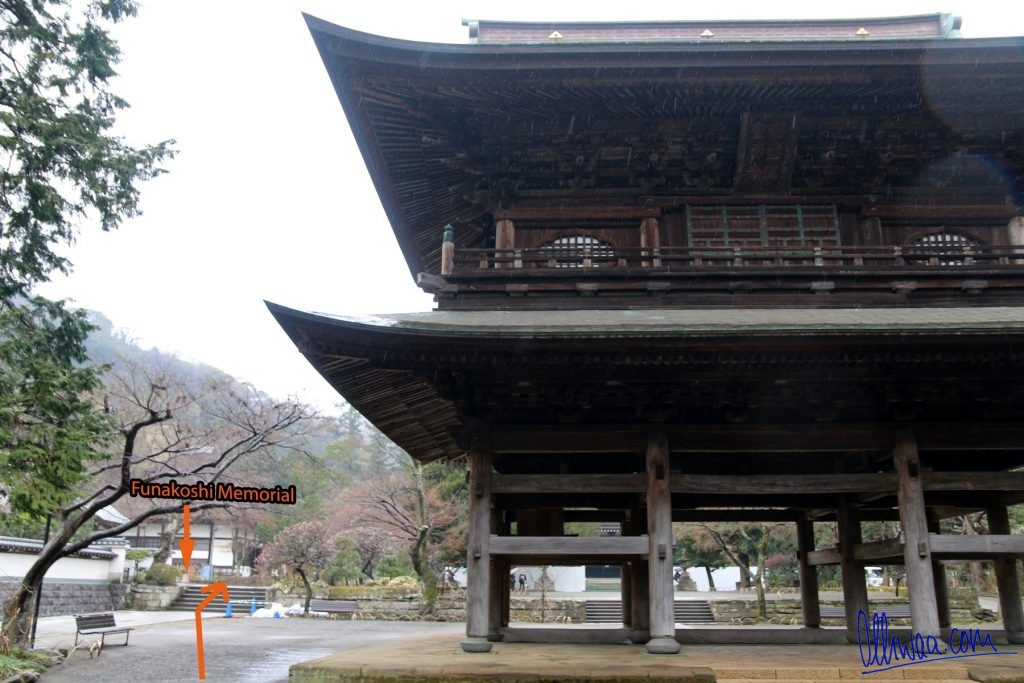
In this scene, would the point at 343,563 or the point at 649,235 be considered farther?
the point at 343,563

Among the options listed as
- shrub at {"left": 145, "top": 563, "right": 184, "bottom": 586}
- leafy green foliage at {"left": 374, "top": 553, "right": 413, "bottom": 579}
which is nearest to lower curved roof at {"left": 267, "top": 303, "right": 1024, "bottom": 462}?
shrub at {"left": 145, "top": 563, "right": 184, "bottom": 586}

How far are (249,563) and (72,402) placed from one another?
42.4 m

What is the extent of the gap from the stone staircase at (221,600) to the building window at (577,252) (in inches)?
1091

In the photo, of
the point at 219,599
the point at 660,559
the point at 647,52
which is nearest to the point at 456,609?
the point at 219,599

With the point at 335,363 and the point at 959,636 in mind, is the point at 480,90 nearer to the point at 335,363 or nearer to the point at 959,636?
the point at 335,363

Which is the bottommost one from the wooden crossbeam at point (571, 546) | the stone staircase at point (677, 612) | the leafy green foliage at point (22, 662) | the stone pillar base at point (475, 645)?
the stone staircase at point (677, 612)

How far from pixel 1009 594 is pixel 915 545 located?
3.56 metres

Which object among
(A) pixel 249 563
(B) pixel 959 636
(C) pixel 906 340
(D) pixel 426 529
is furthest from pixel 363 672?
(A) pixel 249 563

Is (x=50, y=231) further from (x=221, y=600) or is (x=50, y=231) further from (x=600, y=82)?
(x=221, y=600)

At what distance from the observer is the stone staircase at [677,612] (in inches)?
1167

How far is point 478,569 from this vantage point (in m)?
9.27

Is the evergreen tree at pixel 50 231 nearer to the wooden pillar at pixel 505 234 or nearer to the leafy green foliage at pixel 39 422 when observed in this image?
the leafy green foliage at pixel 39 422

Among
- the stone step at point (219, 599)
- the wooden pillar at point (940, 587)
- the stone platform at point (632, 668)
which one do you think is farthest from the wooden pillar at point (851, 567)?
the stone step at point (219, 599)

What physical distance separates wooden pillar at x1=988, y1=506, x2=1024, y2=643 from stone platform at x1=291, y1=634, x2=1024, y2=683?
1899 millimetres
